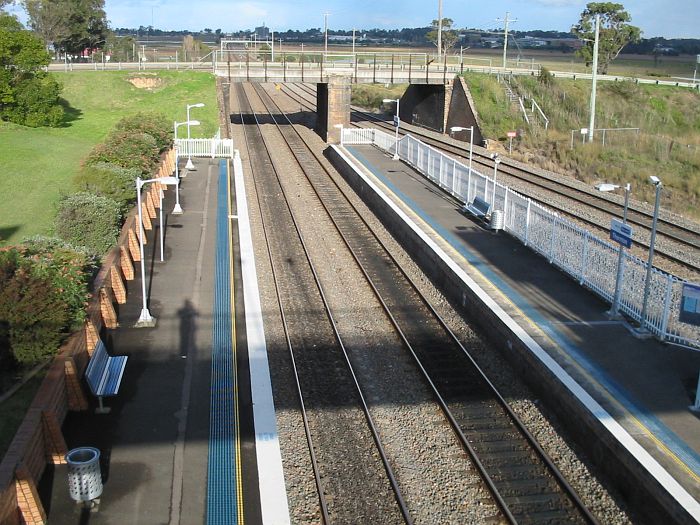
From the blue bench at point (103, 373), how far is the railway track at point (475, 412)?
4.83 metres

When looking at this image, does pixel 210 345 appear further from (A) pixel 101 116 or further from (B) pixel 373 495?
(A) pixel 101 116

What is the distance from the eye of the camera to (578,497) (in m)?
9.23

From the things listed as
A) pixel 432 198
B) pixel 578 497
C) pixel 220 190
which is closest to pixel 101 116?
pixel 220 190

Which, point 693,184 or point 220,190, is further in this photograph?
point 693,184

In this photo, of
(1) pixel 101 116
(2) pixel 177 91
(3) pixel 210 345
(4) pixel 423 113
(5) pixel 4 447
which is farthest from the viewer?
(4) pixel 423 113

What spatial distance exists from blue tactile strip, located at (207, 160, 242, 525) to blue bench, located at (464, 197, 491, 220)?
7.39 m

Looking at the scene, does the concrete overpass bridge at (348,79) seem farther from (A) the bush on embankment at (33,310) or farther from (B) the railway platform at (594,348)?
(A) the bush on embankment at (33,310)

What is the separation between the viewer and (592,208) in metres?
24.2

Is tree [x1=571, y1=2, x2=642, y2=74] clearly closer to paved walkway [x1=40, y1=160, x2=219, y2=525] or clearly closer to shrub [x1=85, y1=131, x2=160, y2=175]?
shrub [x1=85, y1=131, x2=160, y2=175]

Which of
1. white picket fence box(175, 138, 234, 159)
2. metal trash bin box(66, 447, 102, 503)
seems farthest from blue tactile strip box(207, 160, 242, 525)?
white picket fence box(175, 138, 234, 159)

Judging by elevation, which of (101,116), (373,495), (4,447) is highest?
(101,116)

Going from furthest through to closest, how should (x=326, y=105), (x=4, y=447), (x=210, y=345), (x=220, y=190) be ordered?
(x=326, y=105)
(x=220, y=190)
(x=210, y=345)
(x=4, y=447)

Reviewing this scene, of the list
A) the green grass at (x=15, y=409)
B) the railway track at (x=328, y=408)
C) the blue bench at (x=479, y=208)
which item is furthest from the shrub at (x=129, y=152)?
the green grass at (x=15, y=409)

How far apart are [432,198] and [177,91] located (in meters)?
26.8
